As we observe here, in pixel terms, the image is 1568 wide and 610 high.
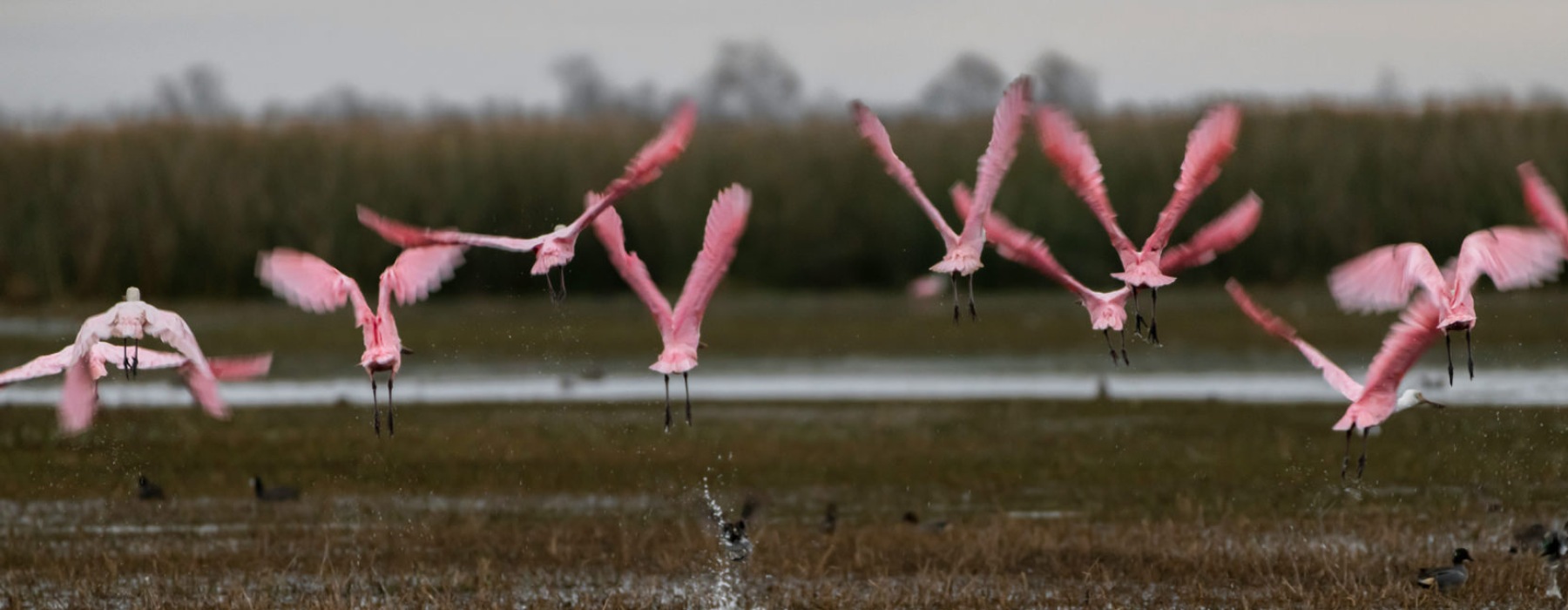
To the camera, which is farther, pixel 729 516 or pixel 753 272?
pixel 753 272

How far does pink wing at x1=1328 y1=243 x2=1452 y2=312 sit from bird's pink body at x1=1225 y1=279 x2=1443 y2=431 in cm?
9

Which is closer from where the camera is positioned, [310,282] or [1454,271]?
[310,282]

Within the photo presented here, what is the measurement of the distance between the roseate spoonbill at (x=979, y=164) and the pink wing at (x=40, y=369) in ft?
12.2

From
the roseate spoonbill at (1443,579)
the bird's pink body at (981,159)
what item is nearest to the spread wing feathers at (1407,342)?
the roseate spoonbill at (1443,579)

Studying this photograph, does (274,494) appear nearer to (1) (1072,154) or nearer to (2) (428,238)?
(2) (428,238)

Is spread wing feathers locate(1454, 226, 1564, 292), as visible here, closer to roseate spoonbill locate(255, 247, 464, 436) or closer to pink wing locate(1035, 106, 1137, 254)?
pink wing locate(1035, 106, 1137, 254)

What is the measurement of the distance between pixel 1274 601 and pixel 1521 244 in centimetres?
225

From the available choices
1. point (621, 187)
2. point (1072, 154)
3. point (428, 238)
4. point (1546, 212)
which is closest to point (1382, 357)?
point (1546, 212)

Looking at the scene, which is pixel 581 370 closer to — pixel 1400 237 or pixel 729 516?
pixel 729 516

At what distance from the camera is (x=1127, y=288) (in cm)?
1005

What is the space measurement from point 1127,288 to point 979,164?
3.67 ft

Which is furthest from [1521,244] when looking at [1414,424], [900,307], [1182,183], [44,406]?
[900,307]

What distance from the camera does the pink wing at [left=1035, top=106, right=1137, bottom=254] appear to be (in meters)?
9.52

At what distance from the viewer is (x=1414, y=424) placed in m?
18.3
